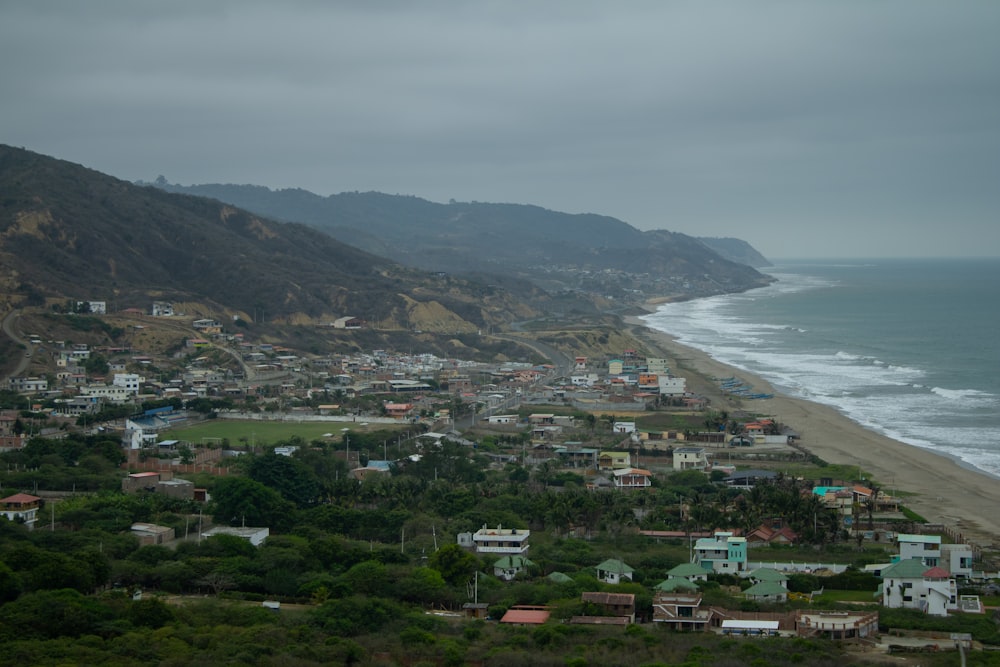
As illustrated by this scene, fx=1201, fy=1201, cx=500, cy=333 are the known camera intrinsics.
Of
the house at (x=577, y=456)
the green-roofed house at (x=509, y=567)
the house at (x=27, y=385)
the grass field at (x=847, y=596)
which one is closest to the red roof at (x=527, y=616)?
the green-roofed house at (x=509, y=567)

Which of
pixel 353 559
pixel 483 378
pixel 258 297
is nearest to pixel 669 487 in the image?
pixel 353 559

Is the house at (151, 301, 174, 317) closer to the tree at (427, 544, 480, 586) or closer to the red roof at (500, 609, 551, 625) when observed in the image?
the tree at (427, 544, 480, 586)

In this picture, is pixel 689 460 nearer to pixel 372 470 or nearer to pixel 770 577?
pixel 372 470

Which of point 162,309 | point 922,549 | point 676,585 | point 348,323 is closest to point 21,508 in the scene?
point 676,585

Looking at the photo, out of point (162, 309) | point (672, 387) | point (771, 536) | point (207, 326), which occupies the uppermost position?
point (162, 309)

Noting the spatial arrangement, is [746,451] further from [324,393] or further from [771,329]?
[771,329]
